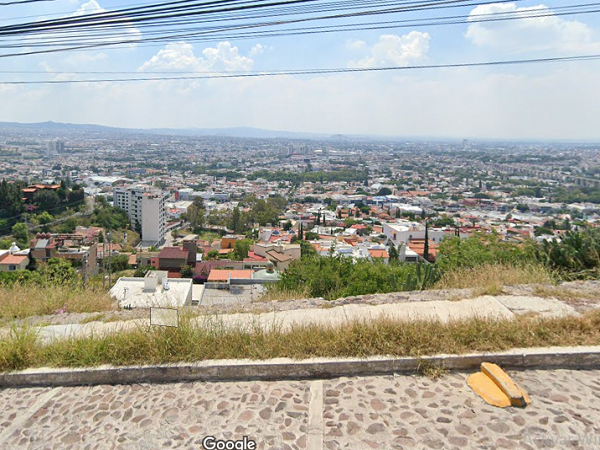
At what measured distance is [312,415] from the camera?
2.75 meters

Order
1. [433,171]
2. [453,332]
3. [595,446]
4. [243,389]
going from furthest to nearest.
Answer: [433,171], [453,332], [243,389], [595,446]

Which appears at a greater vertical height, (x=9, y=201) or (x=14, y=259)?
(x=14, y=259)

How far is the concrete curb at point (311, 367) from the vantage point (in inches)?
126

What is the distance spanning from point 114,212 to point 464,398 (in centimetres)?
5413

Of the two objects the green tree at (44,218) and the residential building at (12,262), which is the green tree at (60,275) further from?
the green tree at (44,218)

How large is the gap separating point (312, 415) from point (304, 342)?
2.36ft

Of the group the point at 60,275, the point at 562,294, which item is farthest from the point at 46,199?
the point at 562,294

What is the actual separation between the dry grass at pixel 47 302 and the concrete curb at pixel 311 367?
2.00m

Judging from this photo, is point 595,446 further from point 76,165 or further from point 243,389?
point 76,165

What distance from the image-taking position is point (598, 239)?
19.4 ft

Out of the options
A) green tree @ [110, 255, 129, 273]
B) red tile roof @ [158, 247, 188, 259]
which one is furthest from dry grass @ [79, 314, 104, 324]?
green tree @ [110, 255, 129, 273]

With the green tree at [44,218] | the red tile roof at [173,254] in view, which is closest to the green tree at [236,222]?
the green tree at [44,218]

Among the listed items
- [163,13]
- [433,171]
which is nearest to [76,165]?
[433,171]

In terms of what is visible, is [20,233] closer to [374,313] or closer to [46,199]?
[46,199]
